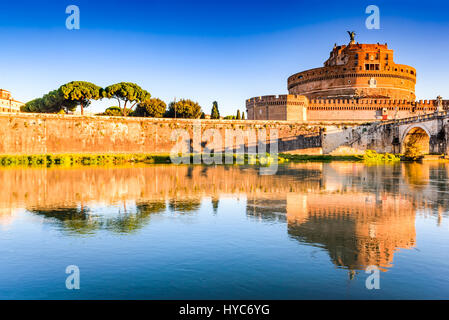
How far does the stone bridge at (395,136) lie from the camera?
116ft

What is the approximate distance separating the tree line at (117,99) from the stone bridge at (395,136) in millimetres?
15713

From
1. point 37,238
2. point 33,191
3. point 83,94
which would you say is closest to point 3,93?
point 83,94

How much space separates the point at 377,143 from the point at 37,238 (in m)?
46.2

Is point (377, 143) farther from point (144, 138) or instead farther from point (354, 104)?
point (144, 138)

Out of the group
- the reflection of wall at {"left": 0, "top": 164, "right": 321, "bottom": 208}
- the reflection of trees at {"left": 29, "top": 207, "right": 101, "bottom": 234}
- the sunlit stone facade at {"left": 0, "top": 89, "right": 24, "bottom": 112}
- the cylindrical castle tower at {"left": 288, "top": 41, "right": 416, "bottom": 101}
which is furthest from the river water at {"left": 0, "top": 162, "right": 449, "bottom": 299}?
the sunlit stone facade at {"left": 0, "top": 89, "right": 24, "bottom": 112}

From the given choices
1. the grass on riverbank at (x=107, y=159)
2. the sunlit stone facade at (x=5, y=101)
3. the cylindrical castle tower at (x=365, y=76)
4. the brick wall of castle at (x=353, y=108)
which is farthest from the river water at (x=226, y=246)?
the sunlit stone facade at (x=5, y=101)

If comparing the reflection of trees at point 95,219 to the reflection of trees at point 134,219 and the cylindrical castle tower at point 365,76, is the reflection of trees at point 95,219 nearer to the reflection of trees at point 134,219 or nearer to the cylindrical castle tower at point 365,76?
the reflection of trees at point 134,219

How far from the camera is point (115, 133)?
140 feet

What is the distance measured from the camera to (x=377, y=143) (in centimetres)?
4728

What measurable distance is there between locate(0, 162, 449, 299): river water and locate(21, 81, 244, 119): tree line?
120ft

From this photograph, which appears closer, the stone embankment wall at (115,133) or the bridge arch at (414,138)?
the stone embankment wall at (115,133)

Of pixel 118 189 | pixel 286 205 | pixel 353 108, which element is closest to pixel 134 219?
pixel 286 205

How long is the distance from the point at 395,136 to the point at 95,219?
42738mm

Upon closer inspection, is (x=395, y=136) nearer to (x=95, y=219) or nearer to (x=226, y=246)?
(x=95, y=219)
